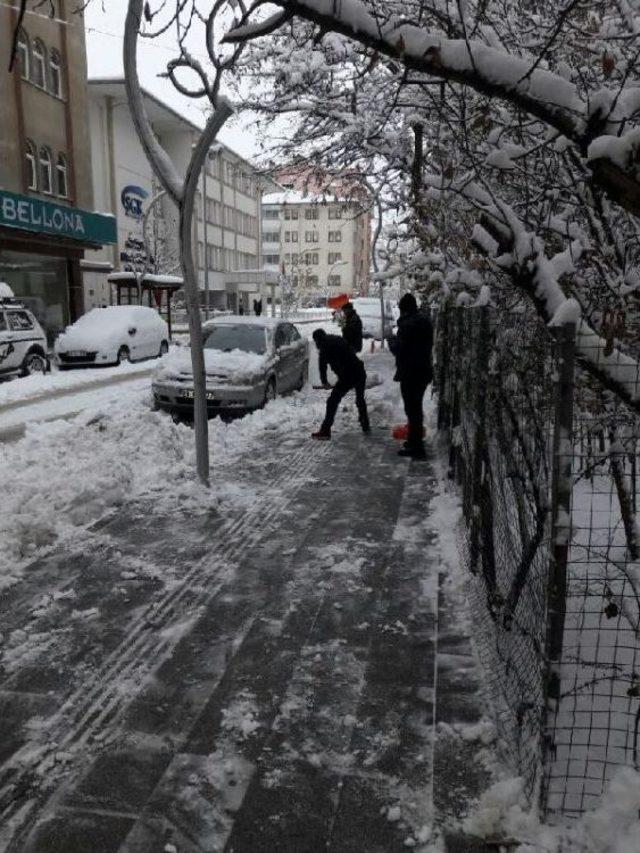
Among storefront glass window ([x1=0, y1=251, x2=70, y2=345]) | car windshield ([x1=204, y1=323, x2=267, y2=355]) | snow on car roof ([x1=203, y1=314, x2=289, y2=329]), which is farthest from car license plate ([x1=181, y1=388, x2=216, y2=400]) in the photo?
storefront glass window ([x1=0, y1=251, x2=70, y2=345])

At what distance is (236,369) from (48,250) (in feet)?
49.9

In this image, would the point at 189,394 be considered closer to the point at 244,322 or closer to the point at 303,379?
the point at 244,322

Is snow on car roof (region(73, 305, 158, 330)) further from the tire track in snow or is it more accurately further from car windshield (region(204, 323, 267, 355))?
the tire track in snow

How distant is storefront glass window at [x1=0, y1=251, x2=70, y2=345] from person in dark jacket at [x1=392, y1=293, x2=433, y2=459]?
56.8 ft

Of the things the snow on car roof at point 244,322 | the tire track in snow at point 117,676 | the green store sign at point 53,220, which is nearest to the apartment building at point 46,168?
the green store sign at point 53,220

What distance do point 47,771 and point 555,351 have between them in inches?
106

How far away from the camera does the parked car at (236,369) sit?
10844 millimetres

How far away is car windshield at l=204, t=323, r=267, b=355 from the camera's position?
40.3 ft

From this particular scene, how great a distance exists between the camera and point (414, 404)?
8.75m

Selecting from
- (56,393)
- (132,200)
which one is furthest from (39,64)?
(132,200)

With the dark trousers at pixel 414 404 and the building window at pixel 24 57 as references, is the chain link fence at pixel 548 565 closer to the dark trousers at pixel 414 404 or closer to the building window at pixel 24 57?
the dark trousers at pixel 414 404

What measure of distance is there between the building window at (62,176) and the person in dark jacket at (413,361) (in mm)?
21015

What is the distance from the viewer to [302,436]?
32.6 feet

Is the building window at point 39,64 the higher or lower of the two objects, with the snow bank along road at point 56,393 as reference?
higher
